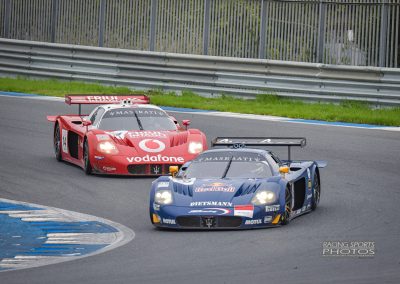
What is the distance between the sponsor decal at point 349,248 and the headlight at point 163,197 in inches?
86.3

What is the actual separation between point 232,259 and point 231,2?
682 inches

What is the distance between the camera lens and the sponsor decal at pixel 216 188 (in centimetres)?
1375

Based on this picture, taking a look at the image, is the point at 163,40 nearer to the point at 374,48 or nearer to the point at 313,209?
the point at 374,48

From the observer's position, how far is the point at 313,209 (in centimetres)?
1519

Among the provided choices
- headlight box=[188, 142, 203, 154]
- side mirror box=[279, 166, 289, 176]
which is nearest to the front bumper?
side mirror box=[279, 166, 289, 176]

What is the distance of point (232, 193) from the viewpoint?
13.6m

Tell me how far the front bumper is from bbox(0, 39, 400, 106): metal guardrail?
12.5 meters

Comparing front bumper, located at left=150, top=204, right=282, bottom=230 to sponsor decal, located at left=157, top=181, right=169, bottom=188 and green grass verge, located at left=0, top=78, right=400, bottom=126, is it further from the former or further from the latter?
green grass verge, located at left=0, top=78, right=400, bottom=126

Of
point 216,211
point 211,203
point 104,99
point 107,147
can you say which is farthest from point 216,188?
point 104,99

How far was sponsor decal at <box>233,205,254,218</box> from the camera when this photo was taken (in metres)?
13.4

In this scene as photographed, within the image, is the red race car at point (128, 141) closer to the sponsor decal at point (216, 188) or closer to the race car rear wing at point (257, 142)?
the race car rear wing at point (257, 142)

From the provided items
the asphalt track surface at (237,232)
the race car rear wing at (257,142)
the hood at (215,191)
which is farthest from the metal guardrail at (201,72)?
the hood at (215,191)

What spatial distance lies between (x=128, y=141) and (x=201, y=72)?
32.9 ft

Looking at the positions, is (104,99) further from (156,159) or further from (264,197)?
(264,197)
